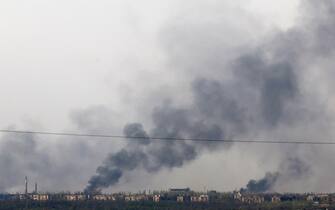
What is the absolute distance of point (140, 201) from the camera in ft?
557

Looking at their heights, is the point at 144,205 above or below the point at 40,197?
below

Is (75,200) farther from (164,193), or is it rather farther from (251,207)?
(251,207)

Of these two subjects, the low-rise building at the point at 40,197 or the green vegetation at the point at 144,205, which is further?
the low-rise building at the point at 40,197

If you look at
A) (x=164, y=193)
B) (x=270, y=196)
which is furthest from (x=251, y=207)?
(x=164, y=193)

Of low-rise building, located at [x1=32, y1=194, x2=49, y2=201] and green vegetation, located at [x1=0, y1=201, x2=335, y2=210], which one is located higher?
low-rise building, located at [x1=32, y1=194, x2=49, y2=201]

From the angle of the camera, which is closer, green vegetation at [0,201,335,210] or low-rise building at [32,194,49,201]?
green vegetation at [0,201,335,210]

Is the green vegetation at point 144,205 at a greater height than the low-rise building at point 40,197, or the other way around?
the low-rise building at point 40,197

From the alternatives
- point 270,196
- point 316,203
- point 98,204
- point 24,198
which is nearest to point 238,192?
point 270,196

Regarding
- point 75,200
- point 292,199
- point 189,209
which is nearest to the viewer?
point 189,209

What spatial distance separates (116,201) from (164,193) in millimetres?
22611

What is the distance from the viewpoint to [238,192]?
186 metres

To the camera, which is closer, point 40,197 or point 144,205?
point 144,205

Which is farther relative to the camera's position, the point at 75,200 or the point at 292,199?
the point at 292,199

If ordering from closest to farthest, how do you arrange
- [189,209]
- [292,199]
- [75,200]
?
[189,209] < [75,200] < [292,199]
